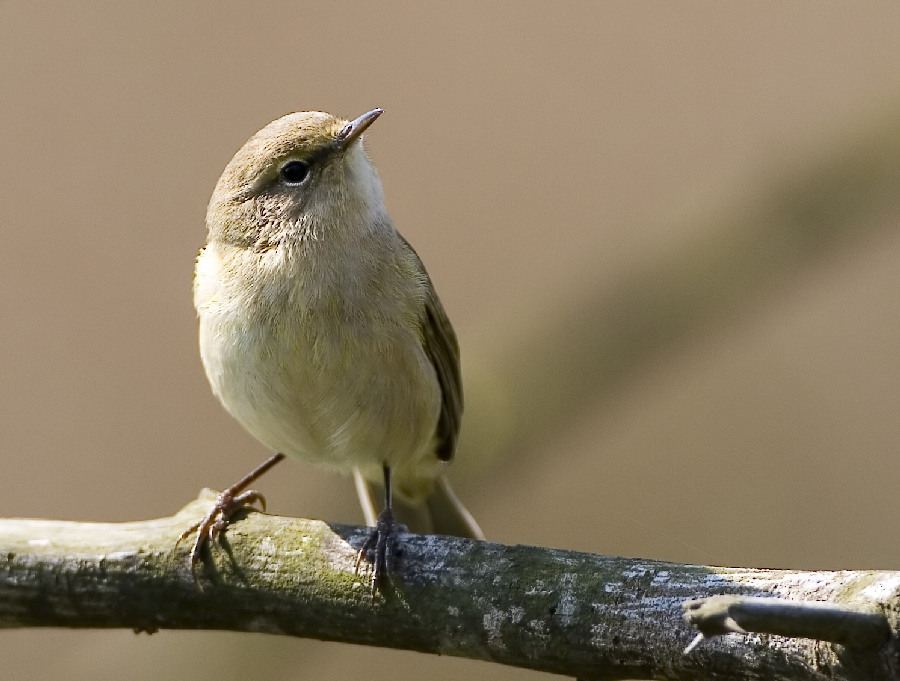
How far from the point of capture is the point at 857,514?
4.50 meters

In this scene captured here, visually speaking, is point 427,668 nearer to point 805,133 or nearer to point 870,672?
point 805,133

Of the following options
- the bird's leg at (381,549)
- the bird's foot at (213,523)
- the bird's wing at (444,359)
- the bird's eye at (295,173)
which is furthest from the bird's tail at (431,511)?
the bird's eye at (295,173)

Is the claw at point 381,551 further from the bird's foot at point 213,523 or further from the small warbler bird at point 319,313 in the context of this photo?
the bird's foot at point 213,523

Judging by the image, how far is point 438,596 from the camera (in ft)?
7.16

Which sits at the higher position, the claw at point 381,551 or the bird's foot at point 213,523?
the bird's foot at point 213,523

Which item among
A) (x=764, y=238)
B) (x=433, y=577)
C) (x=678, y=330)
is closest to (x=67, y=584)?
(x=433, y=577)

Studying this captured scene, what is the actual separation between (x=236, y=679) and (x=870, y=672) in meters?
2.86

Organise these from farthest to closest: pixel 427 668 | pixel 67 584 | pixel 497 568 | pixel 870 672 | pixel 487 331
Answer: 1. pixel 427 668
2. pixel 487 331
3. pixel 67 584
4. pixel 497 568
5. pixel 870 672

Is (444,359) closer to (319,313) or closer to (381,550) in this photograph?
(319,313)

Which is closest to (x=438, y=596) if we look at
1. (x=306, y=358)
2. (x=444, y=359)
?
(x=306, y=358)

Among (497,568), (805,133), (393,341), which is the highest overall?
(805,133)

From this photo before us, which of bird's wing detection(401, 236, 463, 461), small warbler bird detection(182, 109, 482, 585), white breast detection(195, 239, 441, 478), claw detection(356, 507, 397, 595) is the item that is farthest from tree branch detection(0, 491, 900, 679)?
bird's wing detection(401, 236, 463, 461)

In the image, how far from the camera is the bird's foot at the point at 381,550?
2.17 meters

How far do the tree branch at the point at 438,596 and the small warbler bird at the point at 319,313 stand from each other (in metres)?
0.19
